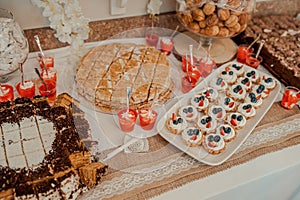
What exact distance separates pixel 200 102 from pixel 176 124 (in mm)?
147

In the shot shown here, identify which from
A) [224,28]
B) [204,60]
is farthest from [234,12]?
[204,60]

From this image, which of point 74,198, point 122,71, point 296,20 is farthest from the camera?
point 296,20

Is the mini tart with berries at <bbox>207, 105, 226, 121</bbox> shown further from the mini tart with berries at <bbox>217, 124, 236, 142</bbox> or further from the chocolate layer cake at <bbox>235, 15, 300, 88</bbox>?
the chocolate layer cake at <bbox>235, 15, 300, 88</bbox>

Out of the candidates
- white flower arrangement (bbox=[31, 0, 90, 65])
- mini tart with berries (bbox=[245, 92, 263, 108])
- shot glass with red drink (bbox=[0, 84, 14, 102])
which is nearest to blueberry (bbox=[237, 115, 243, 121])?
mini tart with berries (bbox=[245, 92, 263, 108])

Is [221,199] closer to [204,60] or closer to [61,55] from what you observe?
[204,60]

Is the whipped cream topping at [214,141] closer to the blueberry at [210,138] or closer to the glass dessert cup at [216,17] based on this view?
the blueberry at [210,138]

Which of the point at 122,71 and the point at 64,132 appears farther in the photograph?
the point at 122,71

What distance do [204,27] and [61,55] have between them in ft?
2.04

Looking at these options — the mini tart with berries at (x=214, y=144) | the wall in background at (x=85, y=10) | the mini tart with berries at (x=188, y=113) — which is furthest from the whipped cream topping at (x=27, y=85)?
the mini tart with berries at (x=214, y=144)

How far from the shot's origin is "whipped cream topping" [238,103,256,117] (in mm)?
1300

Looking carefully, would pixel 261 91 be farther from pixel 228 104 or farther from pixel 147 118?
pixel 147 118

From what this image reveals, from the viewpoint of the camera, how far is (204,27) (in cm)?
149

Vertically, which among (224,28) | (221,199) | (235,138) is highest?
(224,28)

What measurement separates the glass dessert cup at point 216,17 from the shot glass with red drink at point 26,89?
2.31ft
